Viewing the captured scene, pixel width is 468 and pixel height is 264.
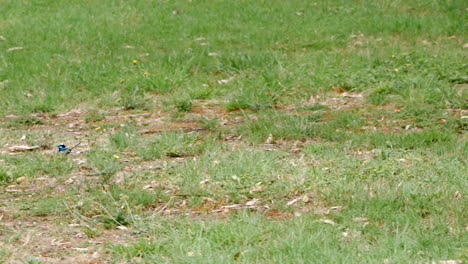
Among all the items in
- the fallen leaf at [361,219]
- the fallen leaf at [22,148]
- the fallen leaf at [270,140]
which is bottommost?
the fallen leaf at [22,148]

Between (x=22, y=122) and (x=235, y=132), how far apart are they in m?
2.34

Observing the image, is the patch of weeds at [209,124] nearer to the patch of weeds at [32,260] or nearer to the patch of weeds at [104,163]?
the patch of weeds at [104,163]

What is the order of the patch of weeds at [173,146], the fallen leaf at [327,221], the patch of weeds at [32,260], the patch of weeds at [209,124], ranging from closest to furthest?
the patch of weeds at [32,260], the fallen leaf at [327,221], the patch of weeds at [173,146], the patch of weeds at [209,124]

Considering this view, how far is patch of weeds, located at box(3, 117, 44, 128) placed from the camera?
7668 mm

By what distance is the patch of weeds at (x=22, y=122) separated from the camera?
767cm

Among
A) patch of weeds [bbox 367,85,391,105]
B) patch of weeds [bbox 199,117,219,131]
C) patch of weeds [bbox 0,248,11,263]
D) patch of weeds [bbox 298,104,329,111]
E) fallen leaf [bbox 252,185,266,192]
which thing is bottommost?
patch of weeds [bbox 298,104,329,111]

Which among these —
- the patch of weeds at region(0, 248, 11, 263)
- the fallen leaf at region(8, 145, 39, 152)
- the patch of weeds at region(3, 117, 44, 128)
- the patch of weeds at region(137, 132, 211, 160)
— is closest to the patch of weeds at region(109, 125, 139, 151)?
the patch of weeds at region(137, 132, 211, 160)

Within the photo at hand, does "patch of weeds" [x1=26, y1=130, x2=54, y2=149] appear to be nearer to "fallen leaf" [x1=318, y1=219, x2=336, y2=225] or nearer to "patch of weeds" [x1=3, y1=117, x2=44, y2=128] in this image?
"patch of weeds" [x1=3, y1=117, x2=44, y2=128]

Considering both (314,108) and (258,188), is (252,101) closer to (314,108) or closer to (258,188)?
(314,108)

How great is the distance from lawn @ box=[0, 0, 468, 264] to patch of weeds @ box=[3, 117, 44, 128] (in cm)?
1

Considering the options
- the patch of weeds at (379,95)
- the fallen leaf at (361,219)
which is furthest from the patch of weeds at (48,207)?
the patch of weeds at (379,95)

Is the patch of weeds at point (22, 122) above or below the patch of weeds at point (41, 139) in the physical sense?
below

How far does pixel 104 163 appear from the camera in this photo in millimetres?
6070

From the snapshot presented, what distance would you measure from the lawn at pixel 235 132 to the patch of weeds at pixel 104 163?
0.02m
